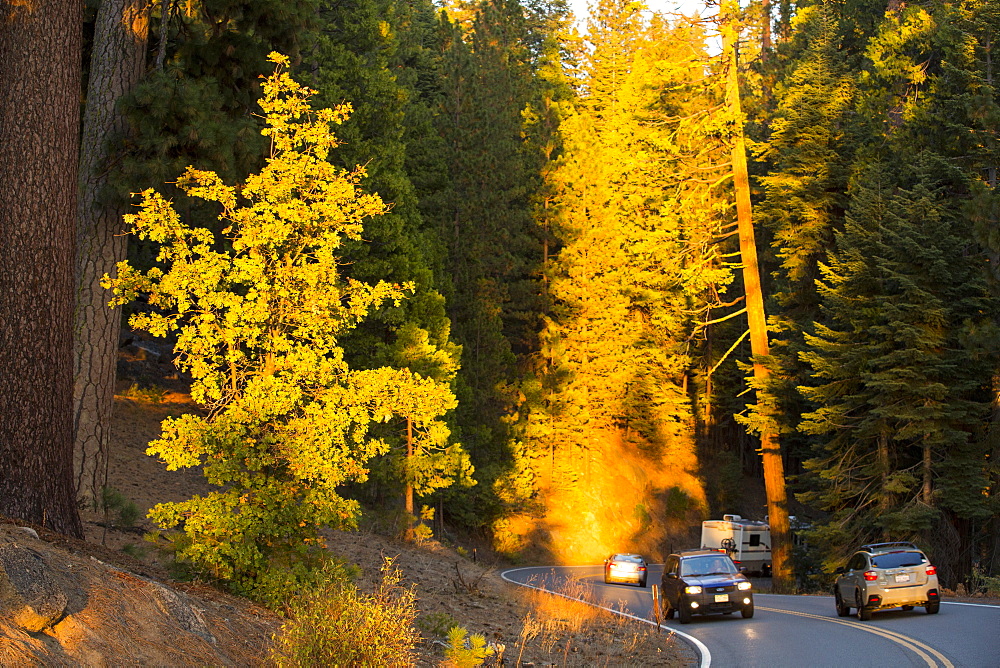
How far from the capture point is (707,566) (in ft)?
69.3

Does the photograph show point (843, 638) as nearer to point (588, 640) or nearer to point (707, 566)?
point (588, 640)

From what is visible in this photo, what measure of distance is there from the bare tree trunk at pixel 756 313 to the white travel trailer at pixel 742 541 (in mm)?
12270

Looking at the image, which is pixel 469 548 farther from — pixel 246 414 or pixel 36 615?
→ pixel 36 615

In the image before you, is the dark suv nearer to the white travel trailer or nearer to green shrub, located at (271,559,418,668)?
green shrub, located at (271,559,418,668)

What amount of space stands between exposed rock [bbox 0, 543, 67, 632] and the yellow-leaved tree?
313cm

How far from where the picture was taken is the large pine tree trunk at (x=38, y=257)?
→ 9.55m

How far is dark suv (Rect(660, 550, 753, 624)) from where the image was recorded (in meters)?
19.8

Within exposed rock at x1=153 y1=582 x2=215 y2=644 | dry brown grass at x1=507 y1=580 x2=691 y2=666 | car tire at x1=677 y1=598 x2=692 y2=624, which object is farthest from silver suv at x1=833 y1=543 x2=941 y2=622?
exposed rock at x1=153 y1=582 x2=215 y2=644

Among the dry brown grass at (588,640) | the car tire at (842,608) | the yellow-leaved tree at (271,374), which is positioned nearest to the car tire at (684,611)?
the dry brown grass at (588,640)

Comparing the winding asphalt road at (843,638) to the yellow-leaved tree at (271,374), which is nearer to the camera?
the yellow-leaved tree at (271,374)

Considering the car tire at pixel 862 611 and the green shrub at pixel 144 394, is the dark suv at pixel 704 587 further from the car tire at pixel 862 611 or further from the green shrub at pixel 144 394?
the green shrub at pixel 144 394

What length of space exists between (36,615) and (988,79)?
29598 mm

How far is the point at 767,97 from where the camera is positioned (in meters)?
57.0

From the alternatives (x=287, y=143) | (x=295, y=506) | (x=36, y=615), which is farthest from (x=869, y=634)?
(x=36, y=615)
